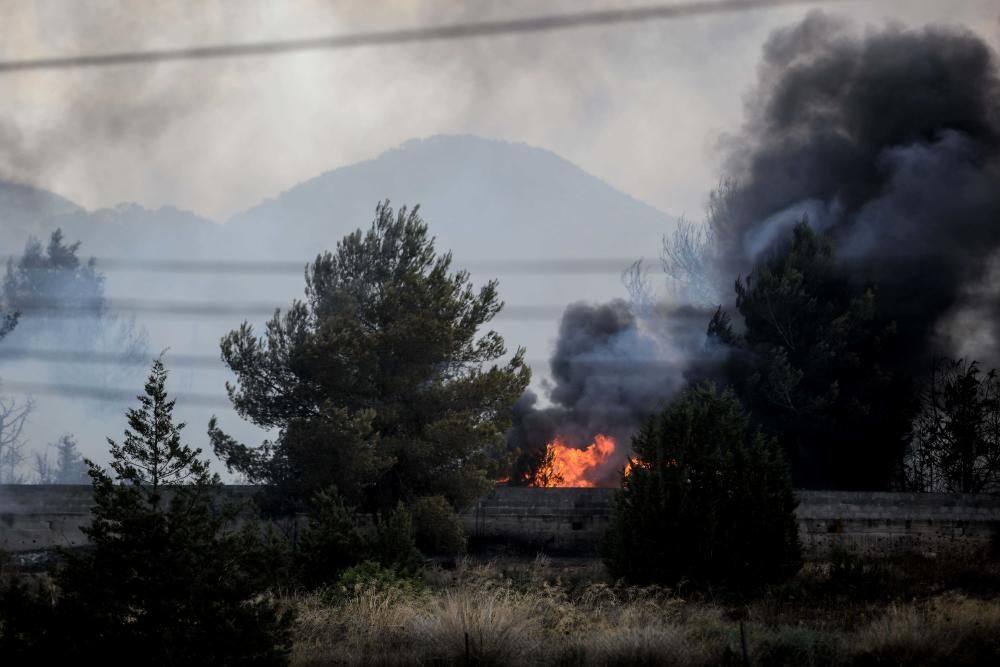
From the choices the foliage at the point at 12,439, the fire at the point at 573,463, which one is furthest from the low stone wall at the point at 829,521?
the foliage at the point at 12,439

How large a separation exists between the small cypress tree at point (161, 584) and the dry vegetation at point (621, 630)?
2309 mm

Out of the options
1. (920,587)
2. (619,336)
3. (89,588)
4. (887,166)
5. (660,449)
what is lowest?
(920,587)

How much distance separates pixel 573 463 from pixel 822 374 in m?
10.8

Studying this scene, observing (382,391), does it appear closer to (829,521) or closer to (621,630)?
(829,521)

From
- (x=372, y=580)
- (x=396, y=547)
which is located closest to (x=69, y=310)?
(x=396, y=547)

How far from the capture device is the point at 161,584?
1061 centimetres

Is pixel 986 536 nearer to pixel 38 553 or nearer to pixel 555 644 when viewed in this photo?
pixel 555 644

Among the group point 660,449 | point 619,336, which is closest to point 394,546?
point 660,449

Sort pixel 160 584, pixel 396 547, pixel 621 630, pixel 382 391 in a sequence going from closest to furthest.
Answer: pixel 160 584, pixel 621 630, pixel 396 547, pixel 382 391

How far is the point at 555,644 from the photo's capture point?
13773 mm

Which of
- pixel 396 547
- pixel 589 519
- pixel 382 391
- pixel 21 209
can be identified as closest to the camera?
pixel 396 547

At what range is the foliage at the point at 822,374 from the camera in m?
35.5

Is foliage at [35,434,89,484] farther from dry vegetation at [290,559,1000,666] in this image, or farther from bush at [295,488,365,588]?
dry vegetation at [290,559,1000,666]

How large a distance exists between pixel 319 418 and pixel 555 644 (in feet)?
47.9
